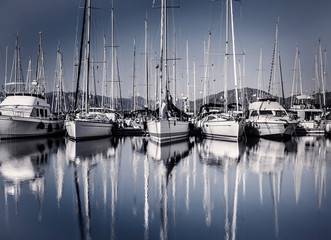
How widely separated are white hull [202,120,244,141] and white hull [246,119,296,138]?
500cm

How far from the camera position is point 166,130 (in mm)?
23094

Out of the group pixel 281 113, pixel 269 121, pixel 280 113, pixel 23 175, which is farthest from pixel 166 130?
pixel 281 113

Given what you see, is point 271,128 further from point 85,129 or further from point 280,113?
point 85,129

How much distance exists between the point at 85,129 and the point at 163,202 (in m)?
18.8

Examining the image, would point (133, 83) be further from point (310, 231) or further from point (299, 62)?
point (310, 231)

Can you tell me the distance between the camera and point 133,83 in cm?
4891

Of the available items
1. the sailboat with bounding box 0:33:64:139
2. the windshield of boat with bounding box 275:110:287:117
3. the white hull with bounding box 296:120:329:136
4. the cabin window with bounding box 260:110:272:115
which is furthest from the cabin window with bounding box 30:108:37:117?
the white hull with bounding box 296:120:329:136

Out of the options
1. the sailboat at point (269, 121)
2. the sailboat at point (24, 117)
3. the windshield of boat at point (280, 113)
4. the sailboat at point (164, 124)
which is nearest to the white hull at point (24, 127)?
the sailboat at point (24, 117)

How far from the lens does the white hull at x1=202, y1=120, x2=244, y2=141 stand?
2422 centimetres

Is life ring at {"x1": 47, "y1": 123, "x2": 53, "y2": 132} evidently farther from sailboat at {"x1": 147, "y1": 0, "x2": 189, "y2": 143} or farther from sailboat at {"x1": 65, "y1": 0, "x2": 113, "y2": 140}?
sailboat at {"x1": 147, "y1": 0, "x2": 189, "y2": 143}

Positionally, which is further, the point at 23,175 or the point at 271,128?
the point at 271,128

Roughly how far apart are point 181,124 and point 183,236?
21.6 metres

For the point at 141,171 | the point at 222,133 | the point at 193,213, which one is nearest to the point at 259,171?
the point at 141,171

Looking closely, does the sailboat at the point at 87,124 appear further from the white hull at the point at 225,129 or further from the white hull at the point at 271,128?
the white hull at the point at 271,128
